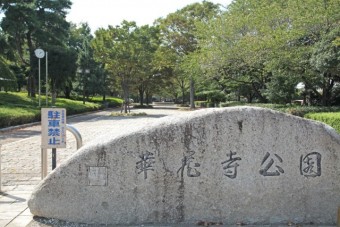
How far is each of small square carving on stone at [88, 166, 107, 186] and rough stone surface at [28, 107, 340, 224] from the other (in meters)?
0.01

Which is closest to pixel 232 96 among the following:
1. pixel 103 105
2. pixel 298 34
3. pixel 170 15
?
pixel 170 15

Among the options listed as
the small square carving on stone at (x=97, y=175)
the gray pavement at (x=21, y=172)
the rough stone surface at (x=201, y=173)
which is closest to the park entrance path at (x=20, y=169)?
the gray pavement at (x=21, y=172)

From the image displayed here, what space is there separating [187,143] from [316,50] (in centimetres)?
1226

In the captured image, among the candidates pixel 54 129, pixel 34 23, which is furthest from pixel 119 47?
pixel 54 129

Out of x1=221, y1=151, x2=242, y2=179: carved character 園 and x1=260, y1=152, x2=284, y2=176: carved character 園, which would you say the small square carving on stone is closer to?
x1=221, y1=151, x2=242, y2=179: carved character 園

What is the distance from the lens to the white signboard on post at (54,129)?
642 cm

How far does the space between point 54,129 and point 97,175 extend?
5.37 ft

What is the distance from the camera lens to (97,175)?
17.1 feet

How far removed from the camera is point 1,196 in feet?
22.2

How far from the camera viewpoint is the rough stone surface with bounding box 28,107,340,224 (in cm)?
523

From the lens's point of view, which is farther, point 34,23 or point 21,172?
point 34,23

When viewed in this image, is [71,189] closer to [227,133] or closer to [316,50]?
[227,133]

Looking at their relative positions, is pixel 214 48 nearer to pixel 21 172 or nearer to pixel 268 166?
pixel 21 172

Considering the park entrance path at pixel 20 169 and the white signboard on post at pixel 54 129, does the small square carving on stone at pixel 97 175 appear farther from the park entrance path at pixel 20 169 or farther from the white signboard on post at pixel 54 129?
the white signboard on post at pixel 54 129
